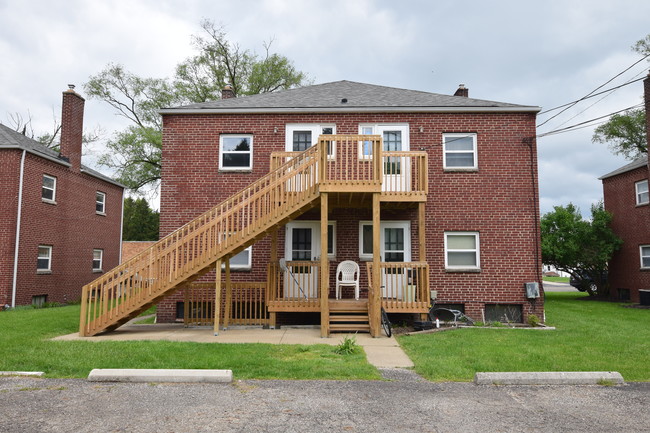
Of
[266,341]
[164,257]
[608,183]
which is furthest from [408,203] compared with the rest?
[608,183]

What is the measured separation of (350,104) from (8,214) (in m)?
13.6

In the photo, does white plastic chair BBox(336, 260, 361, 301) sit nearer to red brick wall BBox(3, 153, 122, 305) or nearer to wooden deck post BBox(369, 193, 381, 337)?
wooden deck post BBox(369, 193, 381, 337)

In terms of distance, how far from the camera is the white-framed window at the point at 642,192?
20.9m

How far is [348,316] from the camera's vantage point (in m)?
10.9

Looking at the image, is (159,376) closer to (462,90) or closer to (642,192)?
(462,90)

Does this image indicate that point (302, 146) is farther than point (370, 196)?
Yes

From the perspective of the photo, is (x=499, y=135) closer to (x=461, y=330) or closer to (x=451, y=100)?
(x=451, y=100)

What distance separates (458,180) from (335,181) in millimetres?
4707

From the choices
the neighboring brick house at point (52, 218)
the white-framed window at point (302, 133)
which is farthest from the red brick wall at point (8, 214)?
the white-framed window at point (302, 133)

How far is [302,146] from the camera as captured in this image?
1364 centimetres

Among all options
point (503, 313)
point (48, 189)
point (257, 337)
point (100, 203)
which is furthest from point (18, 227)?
point (503, 313)

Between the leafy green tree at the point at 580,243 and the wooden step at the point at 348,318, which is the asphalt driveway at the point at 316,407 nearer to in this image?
the wooden step at the point at 348,318

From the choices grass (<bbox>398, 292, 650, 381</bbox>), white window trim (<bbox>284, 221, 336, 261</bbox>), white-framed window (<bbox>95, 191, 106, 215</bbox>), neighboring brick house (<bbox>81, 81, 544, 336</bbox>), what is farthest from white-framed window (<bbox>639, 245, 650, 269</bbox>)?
white-framed window (<bbox>95, 191, 106, 215</bbox>)

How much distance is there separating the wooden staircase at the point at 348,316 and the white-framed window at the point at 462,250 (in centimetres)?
345
